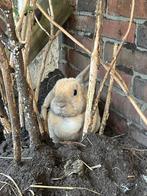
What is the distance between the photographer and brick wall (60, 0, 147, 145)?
1.20m

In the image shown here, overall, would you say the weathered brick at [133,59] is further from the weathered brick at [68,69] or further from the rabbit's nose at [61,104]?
the weathered brick at [68,69]

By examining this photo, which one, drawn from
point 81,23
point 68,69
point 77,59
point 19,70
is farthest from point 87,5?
A: point 19,70

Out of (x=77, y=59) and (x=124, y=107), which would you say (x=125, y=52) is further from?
(x=77, y=59)

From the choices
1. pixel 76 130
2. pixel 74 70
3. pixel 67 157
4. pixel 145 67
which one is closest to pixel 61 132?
pixel 76 130

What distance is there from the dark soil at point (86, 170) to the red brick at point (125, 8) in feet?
1.35

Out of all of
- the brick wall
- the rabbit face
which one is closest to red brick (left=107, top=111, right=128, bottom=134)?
the brick wall

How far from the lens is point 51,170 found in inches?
36.8

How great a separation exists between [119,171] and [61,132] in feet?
0.85

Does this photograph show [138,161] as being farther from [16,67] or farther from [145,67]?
[16,67]

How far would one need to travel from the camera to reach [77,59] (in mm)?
1686

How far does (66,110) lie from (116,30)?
39 cm

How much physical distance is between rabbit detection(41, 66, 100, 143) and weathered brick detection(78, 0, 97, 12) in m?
0.41

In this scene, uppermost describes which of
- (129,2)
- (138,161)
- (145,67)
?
(129,2)

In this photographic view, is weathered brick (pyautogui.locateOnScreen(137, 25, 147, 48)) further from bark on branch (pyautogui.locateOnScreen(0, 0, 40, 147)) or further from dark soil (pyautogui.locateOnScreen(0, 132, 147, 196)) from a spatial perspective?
bark on branch (pyautogui.locateOnScreen(0, 0, 40, 147))
